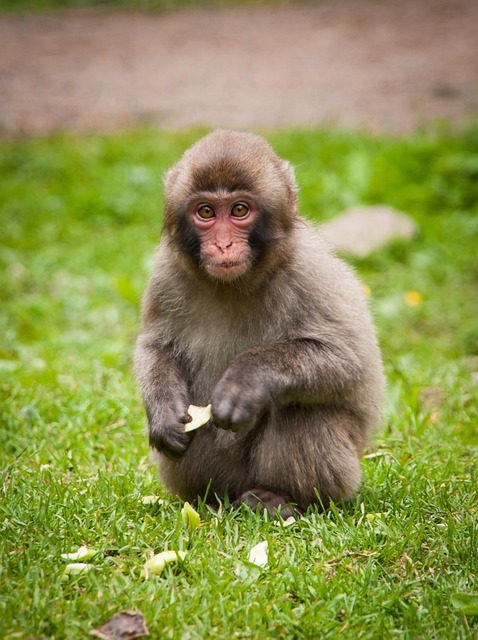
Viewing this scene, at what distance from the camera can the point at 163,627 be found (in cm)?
315

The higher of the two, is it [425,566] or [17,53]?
[17,53]

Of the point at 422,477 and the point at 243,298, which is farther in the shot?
the point at 422,477

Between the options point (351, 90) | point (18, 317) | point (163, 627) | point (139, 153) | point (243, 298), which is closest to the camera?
point (163, 627)

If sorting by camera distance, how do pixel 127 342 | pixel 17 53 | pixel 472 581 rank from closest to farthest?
pixel 472 581 < pixel 127 342 < pixel 17 53

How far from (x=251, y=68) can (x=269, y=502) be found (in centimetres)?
1198

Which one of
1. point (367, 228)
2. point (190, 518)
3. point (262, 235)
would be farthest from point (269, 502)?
point (367, 228)

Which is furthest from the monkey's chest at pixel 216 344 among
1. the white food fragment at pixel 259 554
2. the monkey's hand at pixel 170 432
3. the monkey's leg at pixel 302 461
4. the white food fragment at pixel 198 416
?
the white food fragment at pixel 259 554

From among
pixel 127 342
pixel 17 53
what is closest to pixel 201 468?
pixel 127 342

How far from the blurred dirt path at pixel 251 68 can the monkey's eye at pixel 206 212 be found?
27.8 feet

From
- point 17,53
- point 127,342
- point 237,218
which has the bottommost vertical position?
point 127,342

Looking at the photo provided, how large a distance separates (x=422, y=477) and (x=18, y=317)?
15.5 ft

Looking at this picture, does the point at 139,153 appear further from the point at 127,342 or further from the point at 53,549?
the point at 53,549

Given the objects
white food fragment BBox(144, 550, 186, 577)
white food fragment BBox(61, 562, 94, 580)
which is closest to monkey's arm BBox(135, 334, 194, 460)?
white food fragment BBox(144, 550, 186, 577)

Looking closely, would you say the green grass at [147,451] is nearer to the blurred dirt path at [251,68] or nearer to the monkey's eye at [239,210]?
the monkey's eye at [239,210]
